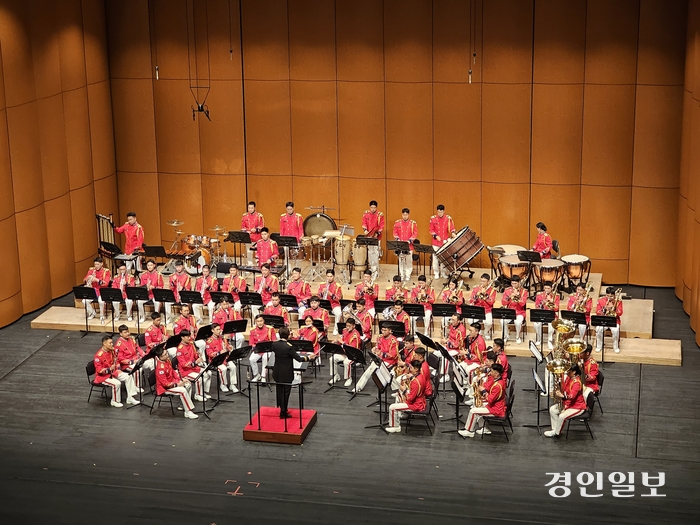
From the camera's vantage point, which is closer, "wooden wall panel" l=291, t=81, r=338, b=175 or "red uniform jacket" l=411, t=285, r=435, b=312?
"red uniform jacket" l=411, t=285, r=435, b=312

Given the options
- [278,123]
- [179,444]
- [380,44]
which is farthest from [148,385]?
[380,44]

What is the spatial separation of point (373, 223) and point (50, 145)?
6.74 metres

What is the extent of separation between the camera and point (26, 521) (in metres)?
13.4

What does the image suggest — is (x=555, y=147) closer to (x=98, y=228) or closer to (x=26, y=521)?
(x=98, y=228)

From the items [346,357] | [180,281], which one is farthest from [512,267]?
[180,281]

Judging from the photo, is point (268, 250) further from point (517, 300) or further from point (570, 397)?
point (570, 397)

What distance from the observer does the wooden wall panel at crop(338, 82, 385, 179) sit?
22.5 meters

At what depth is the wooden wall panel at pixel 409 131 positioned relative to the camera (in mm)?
22234

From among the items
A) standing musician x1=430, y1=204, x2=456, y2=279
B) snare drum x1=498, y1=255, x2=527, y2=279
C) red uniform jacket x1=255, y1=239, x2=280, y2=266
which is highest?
standing musician x1=430, y1=204, x2=456, y2=279

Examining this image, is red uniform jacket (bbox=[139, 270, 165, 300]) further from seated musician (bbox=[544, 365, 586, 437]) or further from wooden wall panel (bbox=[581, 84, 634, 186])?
wooden wall panel (bbox=[581, 84, 634, 186])

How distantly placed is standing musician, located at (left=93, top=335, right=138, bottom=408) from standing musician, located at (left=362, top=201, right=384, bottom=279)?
6451 millimetres

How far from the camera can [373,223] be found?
2175cm

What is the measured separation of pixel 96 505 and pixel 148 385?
3953mm

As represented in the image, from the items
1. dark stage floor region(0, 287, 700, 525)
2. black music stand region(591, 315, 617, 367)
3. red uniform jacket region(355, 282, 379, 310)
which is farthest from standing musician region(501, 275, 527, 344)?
red uniform jacket region(355, 282, 379, 310)
